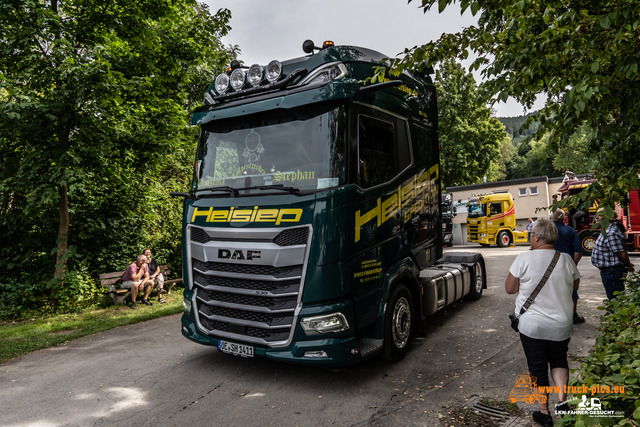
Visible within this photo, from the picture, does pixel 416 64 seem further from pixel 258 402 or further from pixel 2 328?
pixel 2 328

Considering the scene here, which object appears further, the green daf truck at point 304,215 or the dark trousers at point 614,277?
the dark trousers at point 614,277

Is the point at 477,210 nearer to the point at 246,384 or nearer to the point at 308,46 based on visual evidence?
the point at 308,46

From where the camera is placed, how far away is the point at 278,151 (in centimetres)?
438

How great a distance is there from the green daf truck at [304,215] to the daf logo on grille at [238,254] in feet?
0.05

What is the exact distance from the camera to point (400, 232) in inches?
193

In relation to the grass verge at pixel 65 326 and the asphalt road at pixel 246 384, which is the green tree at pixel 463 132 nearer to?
the asphalt road at pixel 246 384

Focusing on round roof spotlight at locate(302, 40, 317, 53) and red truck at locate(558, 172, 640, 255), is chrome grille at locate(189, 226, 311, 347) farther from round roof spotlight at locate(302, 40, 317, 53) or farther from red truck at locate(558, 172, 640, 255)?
red truck at locate(558, 172, 640, 255)

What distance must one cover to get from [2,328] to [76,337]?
203 centimetres

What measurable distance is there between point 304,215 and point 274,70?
1.77 metres

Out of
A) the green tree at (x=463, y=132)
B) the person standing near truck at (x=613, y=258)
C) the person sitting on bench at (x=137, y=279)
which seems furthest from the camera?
the green tree at (x=463, y=132)

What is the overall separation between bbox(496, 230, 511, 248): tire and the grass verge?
1940 centimetres

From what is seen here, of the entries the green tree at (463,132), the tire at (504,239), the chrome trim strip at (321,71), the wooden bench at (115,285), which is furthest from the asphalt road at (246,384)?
the green tree at (463,132)

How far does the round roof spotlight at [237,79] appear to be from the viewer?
4.72 meters

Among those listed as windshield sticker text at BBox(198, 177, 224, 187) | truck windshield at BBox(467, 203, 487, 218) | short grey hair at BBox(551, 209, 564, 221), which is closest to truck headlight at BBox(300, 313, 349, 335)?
windshield sticker text at BBox(198, 177, 224, 187)
